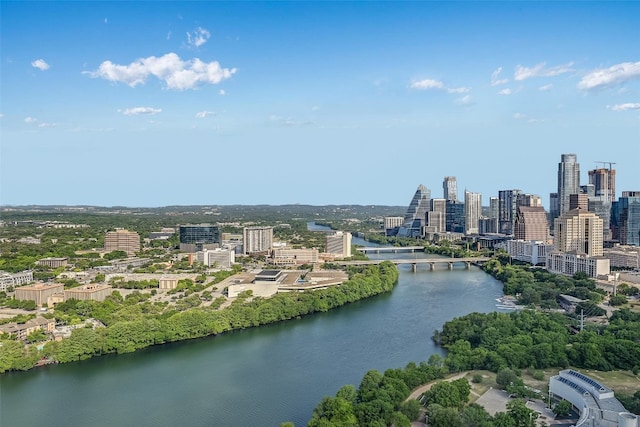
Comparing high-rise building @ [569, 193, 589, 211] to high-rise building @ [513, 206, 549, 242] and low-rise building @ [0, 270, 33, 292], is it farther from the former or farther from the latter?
low-rise building @ [0, 270, 33, 292]

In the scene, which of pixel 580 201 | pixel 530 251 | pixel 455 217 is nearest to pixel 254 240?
pixel 530 251

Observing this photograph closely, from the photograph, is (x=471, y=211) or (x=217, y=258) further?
(x=471, y=211)

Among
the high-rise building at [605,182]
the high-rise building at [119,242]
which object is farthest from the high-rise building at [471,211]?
the high-rise building at [119,242]

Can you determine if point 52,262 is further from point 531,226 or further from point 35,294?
point 531,226

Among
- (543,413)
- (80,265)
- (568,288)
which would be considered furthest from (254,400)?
(80,265)

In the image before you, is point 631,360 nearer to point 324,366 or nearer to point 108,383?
point 324,366

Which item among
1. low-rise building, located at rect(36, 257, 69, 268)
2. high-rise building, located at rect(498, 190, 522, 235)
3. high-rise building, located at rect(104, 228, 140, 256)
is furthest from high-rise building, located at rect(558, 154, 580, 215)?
low-rise building, located at rect(36, 257, 69, 268)
